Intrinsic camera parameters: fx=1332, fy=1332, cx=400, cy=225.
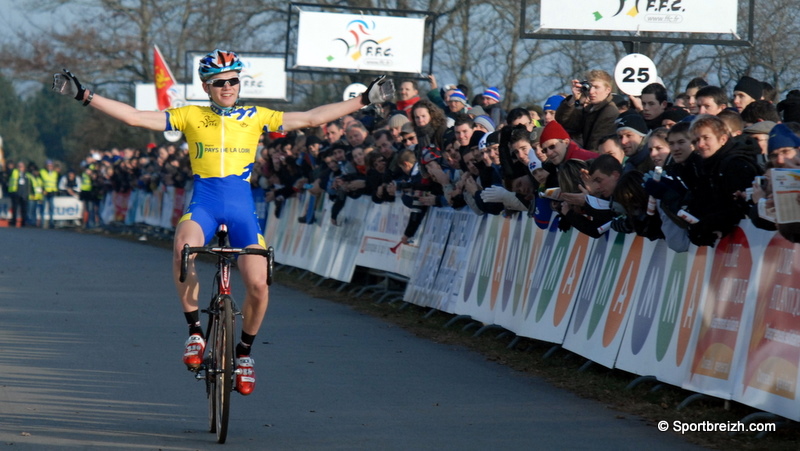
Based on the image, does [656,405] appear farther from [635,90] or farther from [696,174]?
[635,90]

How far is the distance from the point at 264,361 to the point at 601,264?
2858 millimetres

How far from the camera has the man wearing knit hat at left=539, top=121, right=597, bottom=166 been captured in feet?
38.0

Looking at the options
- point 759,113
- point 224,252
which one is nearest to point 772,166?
point 759,113

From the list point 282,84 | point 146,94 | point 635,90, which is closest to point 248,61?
point 282,84

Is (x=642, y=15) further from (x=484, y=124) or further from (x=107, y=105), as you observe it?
(x=107, y=105)

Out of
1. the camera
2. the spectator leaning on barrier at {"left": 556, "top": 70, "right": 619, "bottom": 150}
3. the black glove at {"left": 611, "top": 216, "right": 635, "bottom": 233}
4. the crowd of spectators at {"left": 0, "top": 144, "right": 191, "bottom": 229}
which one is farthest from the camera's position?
the crowd of spectators at {"left": 0, "top": 144, "right": 191, "bottom": 229}

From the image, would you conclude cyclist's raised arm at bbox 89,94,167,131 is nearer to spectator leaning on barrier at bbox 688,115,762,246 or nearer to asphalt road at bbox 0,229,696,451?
asphalt road at bbox 0,229,696,451

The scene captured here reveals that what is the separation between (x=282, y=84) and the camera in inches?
1700

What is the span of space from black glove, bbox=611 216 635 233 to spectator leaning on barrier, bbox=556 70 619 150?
2638 millimetres

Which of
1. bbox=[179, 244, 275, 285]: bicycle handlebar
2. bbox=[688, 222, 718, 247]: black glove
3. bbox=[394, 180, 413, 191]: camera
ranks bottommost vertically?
bbox=[394, 180, 413, 191]: camera

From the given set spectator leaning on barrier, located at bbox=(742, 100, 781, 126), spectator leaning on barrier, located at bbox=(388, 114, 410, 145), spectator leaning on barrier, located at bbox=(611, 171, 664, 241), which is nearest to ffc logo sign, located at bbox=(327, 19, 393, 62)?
spectator leaning on barrier, located at bbox=(388, 114, 410, 145)

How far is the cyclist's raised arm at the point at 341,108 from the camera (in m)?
8.48

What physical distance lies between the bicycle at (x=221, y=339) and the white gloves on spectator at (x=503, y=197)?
16.0 feet

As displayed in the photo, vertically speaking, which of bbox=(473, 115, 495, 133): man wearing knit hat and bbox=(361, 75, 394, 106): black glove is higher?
bbox=(361, 75, 394, 106): black glove
